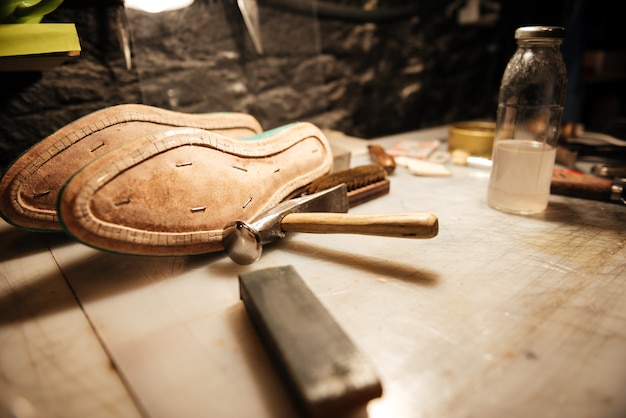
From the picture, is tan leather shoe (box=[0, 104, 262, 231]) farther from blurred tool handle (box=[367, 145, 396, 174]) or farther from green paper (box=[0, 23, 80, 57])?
blurred tool handle (box=[367, 145, 396, 174])

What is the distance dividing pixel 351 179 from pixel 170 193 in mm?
453

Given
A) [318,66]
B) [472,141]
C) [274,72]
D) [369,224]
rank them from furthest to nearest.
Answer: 1. [318,66]
2. [274,72]
3. [472,141]
4. [369,224]

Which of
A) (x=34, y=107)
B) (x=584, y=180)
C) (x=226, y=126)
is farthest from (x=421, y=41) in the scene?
(x=34, y=107)

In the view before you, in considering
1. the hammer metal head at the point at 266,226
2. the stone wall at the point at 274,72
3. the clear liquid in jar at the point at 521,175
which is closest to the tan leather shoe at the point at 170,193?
the hammer metal head at the point at 266,226

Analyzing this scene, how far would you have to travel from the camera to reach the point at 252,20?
1.42 m

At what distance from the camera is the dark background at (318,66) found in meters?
1.14

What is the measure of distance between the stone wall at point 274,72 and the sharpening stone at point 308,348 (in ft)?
3.22

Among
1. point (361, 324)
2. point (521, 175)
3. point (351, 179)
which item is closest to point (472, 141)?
point (521, 175)

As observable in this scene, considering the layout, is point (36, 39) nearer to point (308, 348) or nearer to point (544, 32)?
point (308, 348)

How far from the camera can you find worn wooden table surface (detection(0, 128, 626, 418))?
1.34ft

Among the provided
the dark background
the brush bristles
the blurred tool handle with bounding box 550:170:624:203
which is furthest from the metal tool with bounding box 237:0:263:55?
the blurred tool handle with bounding box 550:170:624:203

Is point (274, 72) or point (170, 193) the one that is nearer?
point (170, 193)

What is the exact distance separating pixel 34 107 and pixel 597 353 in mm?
1404

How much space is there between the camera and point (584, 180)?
969mm
